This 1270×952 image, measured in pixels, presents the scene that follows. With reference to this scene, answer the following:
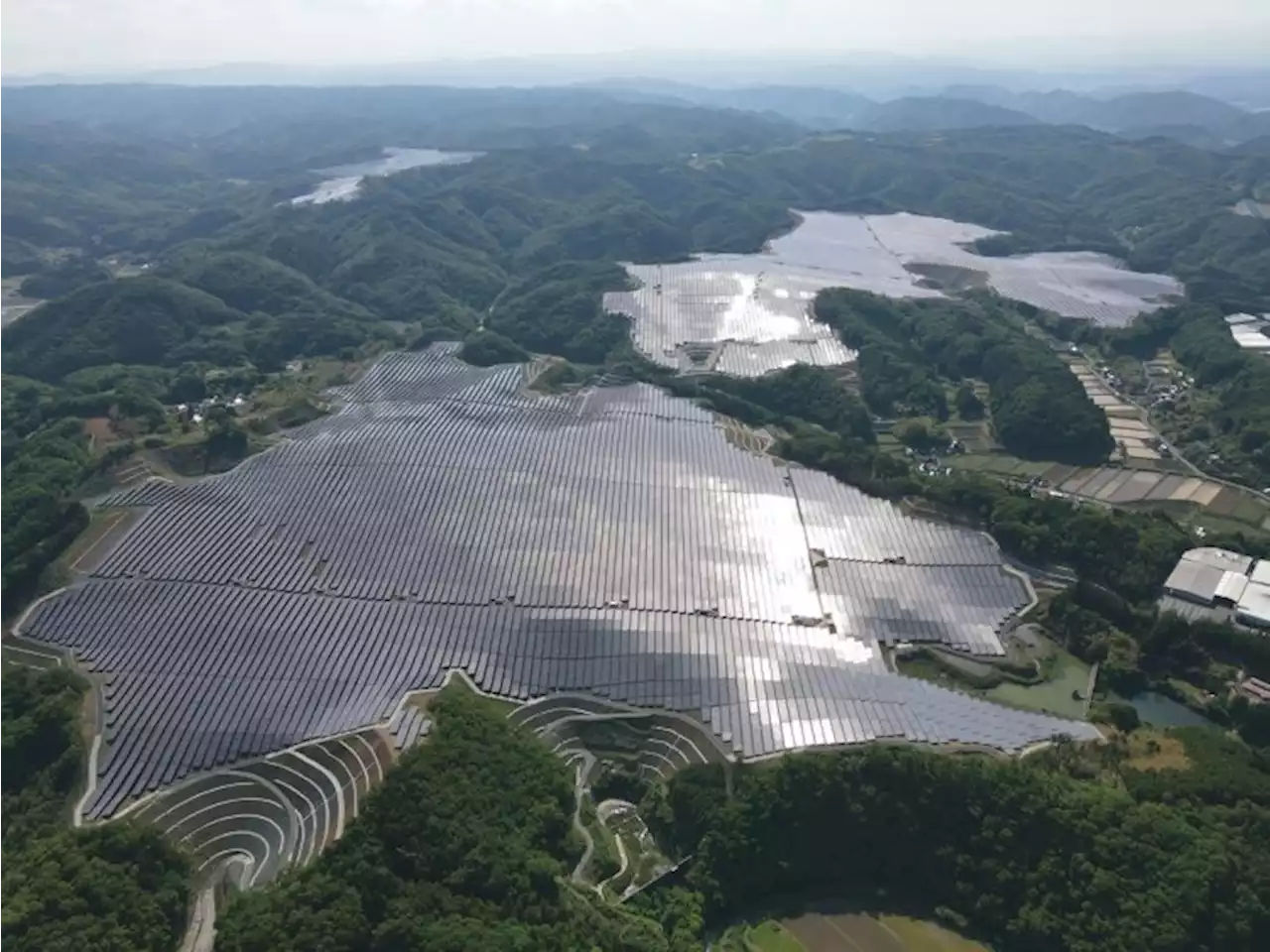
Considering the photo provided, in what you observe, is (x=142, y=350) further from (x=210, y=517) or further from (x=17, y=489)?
(x=210, y=517)

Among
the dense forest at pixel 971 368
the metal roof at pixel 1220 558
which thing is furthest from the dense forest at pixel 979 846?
the dense forest at pixel 971 368

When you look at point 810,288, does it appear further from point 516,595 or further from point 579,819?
point 579,819

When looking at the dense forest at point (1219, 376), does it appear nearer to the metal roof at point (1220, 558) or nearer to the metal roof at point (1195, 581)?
the metal roof at point (1220, 558)

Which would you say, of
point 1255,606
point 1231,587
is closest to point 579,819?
point 1255,606

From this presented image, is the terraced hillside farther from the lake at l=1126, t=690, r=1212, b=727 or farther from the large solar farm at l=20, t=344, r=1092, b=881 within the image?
the lake at l=1126, t=690, r=1212, b=727

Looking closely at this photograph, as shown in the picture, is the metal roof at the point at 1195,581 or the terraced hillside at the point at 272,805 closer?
the terraced hillside at the point at 272,805

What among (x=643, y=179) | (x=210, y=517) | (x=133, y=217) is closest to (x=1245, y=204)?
(x=643, y=179)

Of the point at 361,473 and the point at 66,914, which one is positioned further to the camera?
the point at 361,473
